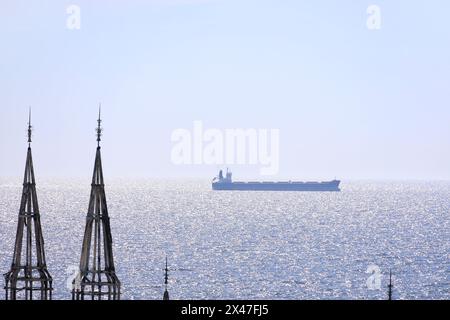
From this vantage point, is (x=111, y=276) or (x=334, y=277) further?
(x=334, y=277)

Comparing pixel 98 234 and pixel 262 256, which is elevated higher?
pixel 98 234

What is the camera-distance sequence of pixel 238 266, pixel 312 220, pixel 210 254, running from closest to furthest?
pixel 238 266 < pixel 210 254 < pixel 312 220

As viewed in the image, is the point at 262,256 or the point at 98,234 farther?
the point at 262,256

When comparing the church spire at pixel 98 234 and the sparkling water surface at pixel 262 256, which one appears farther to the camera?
the sparkling water surface at pixel 262 256

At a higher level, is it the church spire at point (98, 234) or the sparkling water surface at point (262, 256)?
the church spire at point (98, 234)

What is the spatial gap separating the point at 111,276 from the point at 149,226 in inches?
5907

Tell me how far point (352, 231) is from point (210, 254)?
48689mm

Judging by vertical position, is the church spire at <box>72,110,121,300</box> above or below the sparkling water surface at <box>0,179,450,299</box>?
above

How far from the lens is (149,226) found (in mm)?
178250

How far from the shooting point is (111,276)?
94.7 ft
